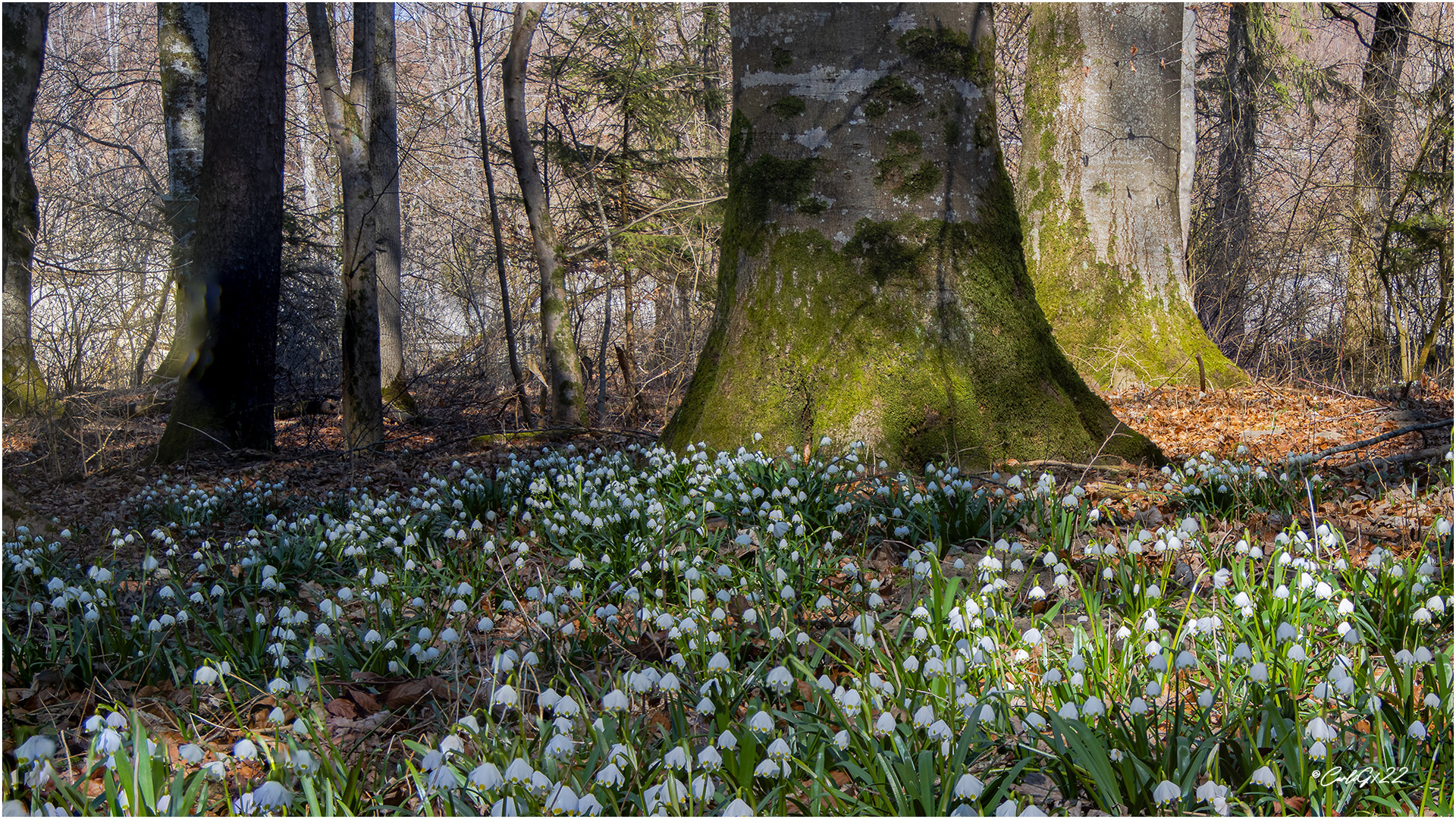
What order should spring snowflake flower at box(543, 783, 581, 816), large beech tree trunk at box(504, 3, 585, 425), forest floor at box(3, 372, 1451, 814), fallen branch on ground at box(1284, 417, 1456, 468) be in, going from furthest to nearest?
Answer: large beech tree trunk at box(504, 3, 585, 425)
fallen branch on ground at box(1284, 417, 1456, 468)
forest floor at box(3, 372, 1451, 814)
spring snowflake flower at box(543, 783, 581, 816)

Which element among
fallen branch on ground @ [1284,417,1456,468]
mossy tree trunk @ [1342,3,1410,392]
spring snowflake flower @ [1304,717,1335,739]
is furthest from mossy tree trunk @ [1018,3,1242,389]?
spring snowflake flower @ [1304,717,1335,739]

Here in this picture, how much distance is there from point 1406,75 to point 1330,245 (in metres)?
1.95

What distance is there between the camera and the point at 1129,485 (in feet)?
13.5

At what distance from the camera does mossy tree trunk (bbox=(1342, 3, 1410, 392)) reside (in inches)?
352

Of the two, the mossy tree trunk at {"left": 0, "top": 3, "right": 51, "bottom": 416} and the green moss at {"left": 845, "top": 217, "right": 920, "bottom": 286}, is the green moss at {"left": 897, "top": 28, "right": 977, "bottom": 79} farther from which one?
the mossy tree trunk at {"left": 0, "top": 3, "right": 51, "bottom": 416}

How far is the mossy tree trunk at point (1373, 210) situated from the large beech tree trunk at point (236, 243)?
10466 mm

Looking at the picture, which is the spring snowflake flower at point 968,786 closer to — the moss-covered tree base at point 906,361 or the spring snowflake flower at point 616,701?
the spring snowflake flower at point 616,701

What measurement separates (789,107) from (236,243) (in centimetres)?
608

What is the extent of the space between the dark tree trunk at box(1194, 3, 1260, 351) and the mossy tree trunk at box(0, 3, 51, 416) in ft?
37.3

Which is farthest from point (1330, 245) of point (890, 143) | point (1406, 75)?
point (890, 143)

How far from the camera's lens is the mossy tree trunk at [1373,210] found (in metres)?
8.93

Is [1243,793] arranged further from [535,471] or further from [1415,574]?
[535,471]

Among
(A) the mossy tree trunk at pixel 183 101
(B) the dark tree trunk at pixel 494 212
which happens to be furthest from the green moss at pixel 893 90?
(A) the mossy tree trunk at pixel 183 101

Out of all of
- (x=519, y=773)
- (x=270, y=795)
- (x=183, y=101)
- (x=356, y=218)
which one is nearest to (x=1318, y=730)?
(x=519, y=773)
